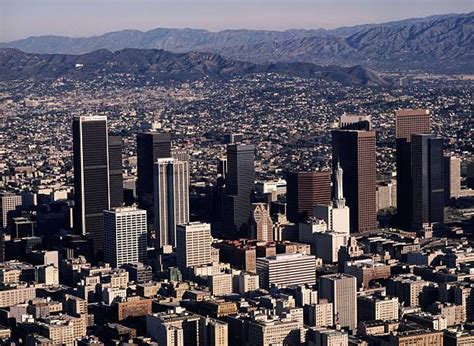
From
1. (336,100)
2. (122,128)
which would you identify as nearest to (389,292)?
(122,128)

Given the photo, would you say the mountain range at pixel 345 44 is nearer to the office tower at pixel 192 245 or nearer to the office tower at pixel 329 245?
the office tower at pixel 329 245

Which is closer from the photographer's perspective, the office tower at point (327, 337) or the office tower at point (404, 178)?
the office tower at point (327, 337)

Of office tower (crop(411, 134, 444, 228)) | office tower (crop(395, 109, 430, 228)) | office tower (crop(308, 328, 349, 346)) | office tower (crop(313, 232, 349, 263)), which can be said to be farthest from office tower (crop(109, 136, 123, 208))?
office tower (crop(308, 328, 349, 346))

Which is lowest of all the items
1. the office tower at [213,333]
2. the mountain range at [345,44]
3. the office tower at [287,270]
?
the office tower at [213,333]

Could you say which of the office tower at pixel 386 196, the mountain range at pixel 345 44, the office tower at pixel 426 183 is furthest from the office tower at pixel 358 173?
the mountain range at pixel 345 44

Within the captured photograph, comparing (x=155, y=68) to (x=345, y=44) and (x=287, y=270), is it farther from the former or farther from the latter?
(x=287, y=270)

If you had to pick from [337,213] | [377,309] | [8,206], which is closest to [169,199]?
[337,213]
